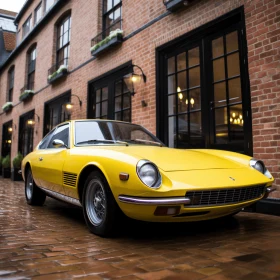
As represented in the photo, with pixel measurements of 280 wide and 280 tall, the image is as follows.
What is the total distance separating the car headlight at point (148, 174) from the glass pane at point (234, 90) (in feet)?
9.96

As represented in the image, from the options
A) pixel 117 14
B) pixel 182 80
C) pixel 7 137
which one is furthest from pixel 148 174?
pixel 7 137

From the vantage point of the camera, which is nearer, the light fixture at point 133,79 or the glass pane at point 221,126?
the glass pane at point 221,126

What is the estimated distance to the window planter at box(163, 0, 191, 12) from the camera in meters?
5.58

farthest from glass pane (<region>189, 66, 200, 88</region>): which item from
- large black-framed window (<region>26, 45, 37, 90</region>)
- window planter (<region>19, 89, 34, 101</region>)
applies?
large black-framed window (<region>26, 45, 37, 90</region>)

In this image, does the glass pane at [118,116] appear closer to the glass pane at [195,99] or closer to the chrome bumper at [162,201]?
the glass pane at [195,99]

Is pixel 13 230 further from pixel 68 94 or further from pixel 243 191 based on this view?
pixel 68 94

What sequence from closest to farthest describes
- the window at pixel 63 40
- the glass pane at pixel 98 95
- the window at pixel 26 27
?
1. the glass pane at pixel 98 95
2. the window at pixel 63 40
3. the window at pixel 26 27

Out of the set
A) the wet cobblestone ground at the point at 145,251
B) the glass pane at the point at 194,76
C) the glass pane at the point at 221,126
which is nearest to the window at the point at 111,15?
the glass pane at the point at 194,76

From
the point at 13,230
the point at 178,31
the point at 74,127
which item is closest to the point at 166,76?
the point at 178,31

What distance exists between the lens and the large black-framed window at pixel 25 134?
12.9 metres

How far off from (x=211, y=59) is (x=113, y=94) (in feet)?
11.1

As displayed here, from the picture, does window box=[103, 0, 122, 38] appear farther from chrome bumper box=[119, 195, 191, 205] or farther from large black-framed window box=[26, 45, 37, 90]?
chrome bumper box=[119, 195, 191, 205]

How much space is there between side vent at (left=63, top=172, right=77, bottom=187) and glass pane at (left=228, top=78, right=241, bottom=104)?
3113 millimetres

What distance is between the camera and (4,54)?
19.0 metres
